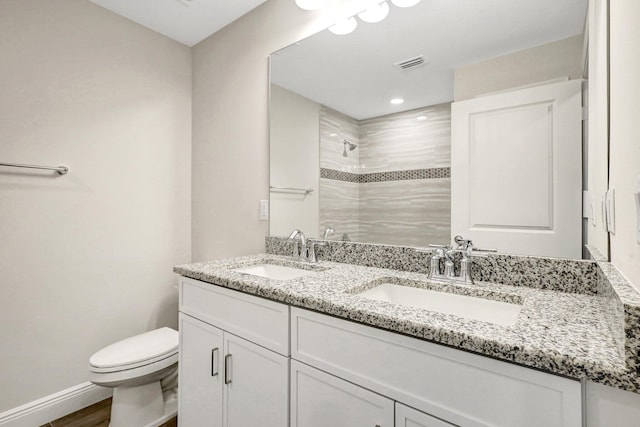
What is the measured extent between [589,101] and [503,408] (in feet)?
3.12

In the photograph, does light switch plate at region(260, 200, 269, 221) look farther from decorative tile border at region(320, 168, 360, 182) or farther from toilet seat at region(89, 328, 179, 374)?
toilet seat at region(89, 328, 179, 374)

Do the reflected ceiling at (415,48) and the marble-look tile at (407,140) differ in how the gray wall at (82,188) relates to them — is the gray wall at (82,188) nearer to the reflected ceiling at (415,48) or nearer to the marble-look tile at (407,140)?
the reflected ceiling at (415,48)

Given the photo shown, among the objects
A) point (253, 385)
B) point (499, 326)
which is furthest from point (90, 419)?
point (499, 326)

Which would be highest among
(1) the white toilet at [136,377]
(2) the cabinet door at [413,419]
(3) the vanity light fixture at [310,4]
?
(3) the vanity light fixture at [310,4]

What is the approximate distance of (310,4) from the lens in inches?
63.5

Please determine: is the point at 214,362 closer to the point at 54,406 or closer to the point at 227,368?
the point at 227,368

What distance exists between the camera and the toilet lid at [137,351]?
1544 mm

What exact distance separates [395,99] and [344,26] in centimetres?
49

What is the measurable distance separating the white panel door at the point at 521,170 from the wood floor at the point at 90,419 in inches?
74.8

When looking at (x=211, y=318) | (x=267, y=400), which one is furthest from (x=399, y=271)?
(x=211, y=318)

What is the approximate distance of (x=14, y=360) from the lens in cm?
161

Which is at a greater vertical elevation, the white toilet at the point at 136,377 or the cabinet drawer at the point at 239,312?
the cabinet drawer at the point at 239,312

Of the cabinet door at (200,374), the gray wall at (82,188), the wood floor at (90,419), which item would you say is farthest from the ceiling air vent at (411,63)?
the wood floor at (90,419)

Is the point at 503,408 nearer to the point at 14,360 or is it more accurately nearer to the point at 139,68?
the point at 14,360
